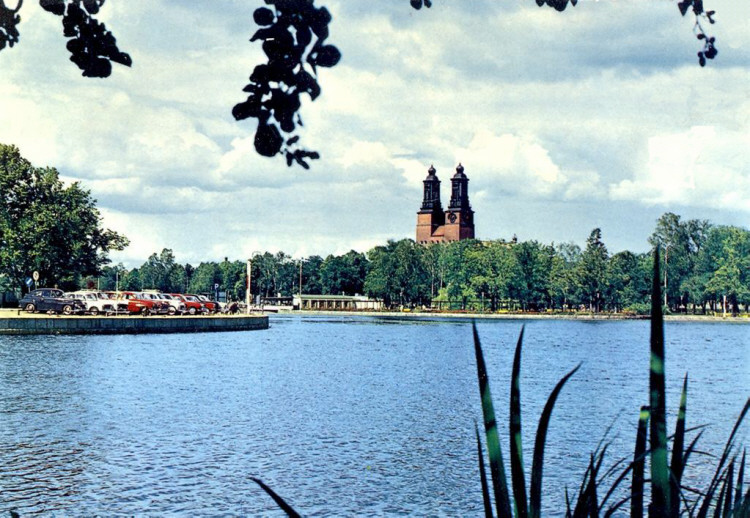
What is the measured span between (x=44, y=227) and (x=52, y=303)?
12863 mm

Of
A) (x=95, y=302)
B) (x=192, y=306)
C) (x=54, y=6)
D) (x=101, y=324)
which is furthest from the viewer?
(x=192, y=306)

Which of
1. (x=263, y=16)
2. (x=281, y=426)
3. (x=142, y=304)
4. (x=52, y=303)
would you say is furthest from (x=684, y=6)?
(x=142, y=304)

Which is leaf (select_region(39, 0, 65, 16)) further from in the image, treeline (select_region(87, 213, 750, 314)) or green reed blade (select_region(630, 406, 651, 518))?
treeline (select_region(87, 213, 750, 314))

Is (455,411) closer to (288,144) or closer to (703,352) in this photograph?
(288,144)

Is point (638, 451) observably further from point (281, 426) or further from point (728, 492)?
point (281, 426)

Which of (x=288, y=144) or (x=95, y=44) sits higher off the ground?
(x=95, y=44)

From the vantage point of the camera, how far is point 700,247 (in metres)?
162

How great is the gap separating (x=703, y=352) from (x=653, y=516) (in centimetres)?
7297

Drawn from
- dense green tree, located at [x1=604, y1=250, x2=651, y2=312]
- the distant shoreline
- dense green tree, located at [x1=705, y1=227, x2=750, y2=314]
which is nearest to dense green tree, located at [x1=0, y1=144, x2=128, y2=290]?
the distant shoreline

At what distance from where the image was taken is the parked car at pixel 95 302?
233ft

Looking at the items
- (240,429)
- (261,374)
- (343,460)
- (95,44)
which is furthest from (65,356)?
(95,44)

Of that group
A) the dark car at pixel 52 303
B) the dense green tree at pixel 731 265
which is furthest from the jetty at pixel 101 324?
the dense green tree at pixel 731 265

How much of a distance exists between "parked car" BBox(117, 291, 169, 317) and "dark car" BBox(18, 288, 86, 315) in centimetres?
693

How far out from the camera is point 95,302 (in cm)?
7175
